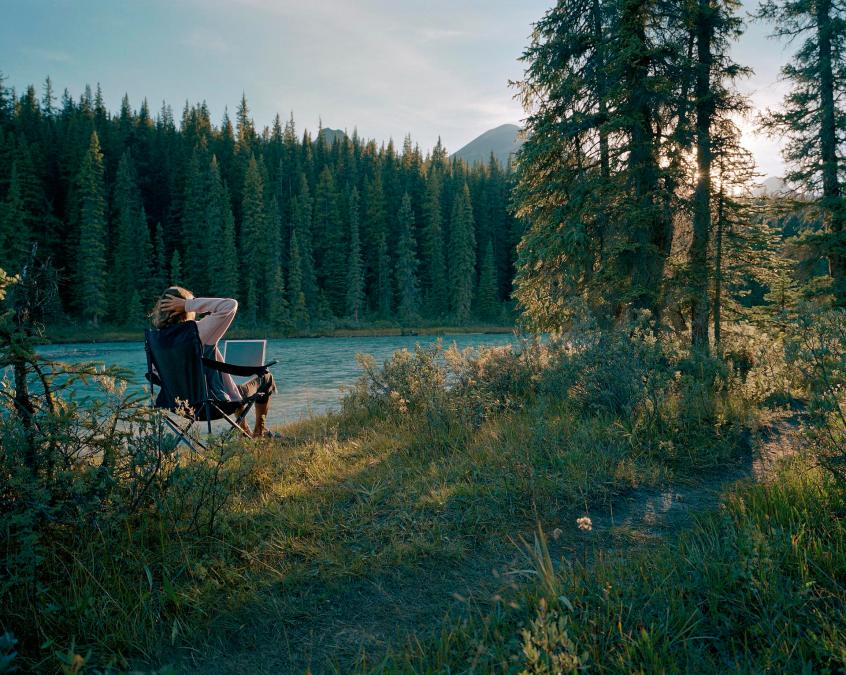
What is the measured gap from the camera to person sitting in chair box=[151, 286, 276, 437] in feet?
16.5

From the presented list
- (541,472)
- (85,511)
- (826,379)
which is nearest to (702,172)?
(826,379)

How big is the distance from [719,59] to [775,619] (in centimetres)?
1273

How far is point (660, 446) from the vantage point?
4.07 metres

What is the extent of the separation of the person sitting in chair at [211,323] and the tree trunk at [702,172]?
29.0ft

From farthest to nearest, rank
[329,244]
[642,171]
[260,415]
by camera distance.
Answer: [329,244]
[642,171]
[260,415]

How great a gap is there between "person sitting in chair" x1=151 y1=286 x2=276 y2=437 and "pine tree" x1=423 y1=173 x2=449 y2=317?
54106 millimetres

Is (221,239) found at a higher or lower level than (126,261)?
higher

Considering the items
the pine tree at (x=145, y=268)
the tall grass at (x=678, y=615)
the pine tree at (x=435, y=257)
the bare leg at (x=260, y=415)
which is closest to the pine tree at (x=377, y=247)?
the pine tree at (x=435, y=257)

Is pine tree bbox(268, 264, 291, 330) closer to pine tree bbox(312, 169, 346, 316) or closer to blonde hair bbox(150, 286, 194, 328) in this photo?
pine tree bbox(312, 169, 346, 316)

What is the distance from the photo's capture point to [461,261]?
2269 inches

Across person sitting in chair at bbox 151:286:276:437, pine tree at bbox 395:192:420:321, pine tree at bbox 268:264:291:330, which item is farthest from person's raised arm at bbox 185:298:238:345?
pine tree at bbox 395:192:420:321

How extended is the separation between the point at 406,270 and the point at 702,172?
46740mm

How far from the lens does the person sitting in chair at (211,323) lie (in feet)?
16.5

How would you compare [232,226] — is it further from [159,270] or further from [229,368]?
[229,368]
